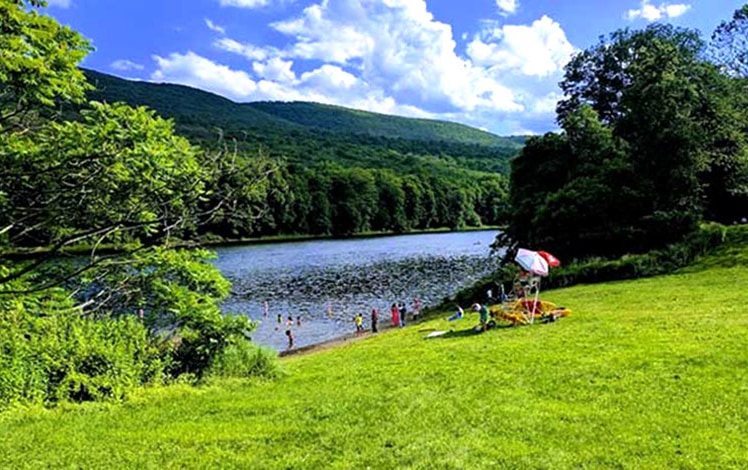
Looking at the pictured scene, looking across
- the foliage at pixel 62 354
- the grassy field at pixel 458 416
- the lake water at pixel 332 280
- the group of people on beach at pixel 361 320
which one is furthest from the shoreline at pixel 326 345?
the foliage at pixel 62 354

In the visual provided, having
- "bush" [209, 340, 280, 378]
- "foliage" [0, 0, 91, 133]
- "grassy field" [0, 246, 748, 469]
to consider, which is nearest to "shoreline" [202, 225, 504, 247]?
"bush" [209, 340, 280, 378]

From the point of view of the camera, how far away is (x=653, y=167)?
40.0 m

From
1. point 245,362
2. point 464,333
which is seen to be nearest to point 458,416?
point 245,362

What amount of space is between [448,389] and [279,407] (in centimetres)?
382

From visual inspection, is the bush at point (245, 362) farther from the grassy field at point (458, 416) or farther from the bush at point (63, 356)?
the bush at point (63, 356)

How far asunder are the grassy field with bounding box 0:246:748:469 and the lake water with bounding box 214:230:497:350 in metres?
22.5

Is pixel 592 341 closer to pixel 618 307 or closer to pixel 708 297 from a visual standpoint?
pixel 618 307

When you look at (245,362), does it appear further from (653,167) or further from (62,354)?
(653,167)

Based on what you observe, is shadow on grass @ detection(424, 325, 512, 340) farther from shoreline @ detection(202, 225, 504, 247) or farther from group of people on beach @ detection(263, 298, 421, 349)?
shoreline @ detection(202, 225, 504, 247)

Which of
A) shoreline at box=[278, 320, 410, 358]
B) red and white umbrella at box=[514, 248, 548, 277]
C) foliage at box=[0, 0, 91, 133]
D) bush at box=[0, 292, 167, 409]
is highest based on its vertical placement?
foliage at box=[0, 0, 91, 133]

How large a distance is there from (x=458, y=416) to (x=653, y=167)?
34.9 m

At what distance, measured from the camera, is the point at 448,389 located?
1321 centimetres

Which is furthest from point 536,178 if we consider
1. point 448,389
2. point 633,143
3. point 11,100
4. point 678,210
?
point 11,100

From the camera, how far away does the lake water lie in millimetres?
43125
